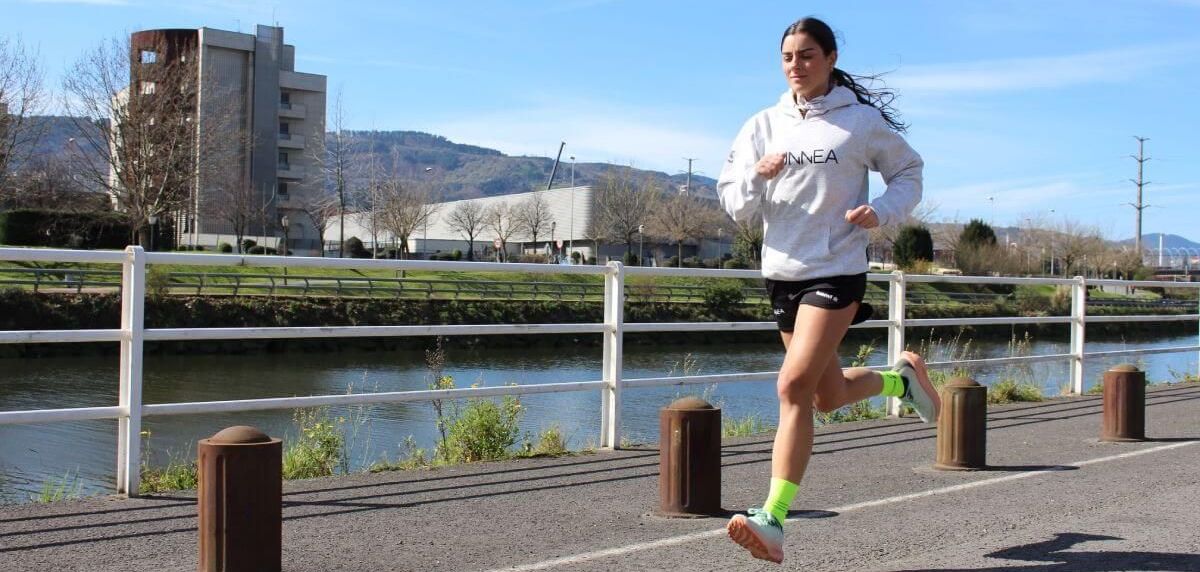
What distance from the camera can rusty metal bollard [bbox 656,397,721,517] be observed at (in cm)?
554

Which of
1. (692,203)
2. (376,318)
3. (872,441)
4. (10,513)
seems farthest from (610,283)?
(692,203)

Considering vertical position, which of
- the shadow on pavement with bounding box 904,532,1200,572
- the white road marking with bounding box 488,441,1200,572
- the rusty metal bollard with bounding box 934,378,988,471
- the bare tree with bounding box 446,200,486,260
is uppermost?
the bare tree with bounding box 446,200,486,260

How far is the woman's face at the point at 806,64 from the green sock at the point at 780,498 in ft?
4.71

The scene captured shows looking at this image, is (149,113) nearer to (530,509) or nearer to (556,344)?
(556,344)

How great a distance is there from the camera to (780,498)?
426cm

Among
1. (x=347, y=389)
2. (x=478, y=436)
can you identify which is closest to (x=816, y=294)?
(x=478, y=436)

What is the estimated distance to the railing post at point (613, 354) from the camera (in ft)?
26.5

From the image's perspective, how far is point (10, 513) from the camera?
214 inches

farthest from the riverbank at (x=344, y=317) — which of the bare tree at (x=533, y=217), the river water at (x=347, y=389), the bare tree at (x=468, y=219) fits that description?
the bare tree at (x=533, y=217)

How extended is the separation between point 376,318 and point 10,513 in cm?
3160

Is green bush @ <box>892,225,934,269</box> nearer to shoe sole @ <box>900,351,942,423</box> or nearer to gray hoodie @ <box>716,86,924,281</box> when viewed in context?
shoe sole @ <box>900,351,942,423</box>

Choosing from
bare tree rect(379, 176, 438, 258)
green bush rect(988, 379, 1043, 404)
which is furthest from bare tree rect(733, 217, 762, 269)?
green bush rect(988, 379, 1043, 404)

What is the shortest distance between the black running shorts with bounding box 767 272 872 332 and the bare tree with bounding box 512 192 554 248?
302 ft

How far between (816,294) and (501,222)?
95423 millimetres
